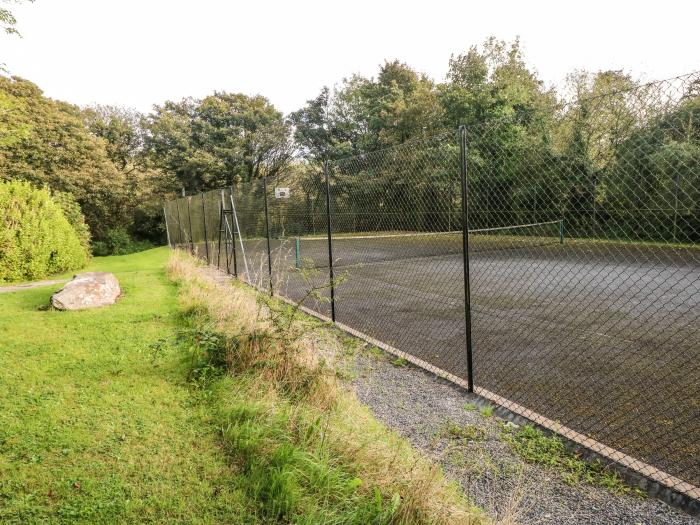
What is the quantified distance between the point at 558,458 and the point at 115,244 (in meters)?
28.2

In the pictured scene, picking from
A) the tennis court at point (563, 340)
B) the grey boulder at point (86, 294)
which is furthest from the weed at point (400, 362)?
the grey boulder at point (86, 294)

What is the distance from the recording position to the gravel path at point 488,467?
212cm

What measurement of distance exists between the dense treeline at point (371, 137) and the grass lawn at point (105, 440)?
3.33 metres

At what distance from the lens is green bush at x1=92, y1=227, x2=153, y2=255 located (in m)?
25.7

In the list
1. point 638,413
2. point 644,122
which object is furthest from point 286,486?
point 644,122

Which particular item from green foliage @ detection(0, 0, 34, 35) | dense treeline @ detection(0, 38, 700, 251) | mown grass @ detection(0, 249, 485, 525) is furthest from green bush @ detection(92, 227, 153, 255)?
mown grass @ detection(0, 249, 485, 525)

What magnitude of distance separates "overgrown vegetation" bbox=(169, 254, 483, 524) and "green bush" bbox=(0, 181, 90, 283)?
9146 millimetres

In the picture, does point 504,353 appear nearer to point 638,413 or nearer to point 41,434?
point 638,413

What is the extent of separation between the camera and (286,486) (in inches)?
85.5

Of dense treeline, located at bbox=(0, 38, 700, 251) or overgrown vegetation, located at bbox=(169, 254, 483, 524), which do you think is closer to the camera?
overgrown vegetation, located at bbox=(169, 254, 483, 524)

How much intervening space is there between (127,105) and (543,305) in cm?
3404

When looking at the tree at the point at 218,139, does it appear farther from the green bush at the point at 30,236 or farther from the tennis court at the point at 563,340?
the tennis court at the point at 563,340

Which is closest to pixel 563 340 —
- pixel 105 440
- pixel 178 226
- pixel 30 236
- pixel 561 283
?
pixel 105 440

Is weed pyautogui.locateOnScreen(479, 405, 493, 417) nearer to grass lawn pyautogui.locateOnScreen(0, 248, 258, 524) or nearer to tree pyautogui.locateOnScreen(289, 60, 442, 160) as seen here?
grass lawn pyautogui.locateOnScreen(0, 248, 258, 524)
